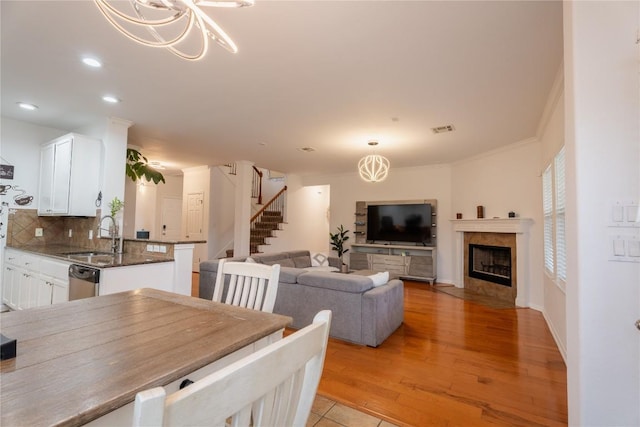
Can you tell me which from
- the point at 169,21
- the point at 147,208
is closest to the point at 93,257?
the point at 169,21

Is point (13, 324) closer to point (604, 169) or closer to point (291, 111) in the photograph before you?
point (604, 169)

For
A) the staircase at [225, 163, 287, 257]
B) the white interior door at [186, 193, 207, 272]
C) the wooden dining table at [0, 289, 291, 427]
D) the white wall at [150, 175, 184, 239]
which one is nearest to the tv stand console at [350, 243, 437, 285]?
the staircase at [225, 163, 287, 257]

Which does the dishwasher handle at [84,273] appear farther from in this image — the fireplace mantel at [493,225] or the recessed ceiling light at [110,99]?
the fireplace mantel at [493,225]

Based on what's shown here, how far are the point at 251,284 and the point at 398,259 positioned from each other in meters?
5.58

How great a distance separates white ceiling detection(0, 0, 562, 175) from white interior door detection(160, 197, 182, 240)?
3.86 meters

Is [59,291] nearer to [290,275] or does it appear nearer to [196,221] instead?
[290,275]

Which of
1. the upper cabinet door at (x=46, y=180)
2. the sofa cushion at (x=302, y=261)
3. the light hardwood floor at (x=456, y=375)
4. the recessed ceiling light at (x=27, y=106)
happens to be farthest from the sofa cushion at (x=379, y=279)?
the recessed ceiling light at (x=27, y=106)

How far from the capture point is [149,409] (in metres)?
A: 0.41

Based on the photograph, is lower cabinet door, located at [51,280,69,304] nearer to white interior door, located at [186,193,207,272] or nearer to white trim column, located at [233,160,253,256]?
white trim column, located at [233,160,253,256]

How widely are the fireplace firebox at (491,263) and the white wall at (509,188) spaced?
515mm

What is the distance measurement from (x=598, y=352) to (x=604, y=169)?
0.83 meters

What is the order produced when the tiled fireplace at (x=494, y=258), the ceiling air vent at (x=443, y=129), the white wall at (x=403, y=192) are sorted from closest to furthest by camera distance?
the ceiling air vent at (x=443, y=129) < the tiled fireplace at (x=494, y=258) < the white wall at (x=403, y=192)

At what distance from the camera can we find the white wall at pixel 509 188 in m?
→ 4.66

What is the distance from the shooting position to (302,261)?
5.84 meters
